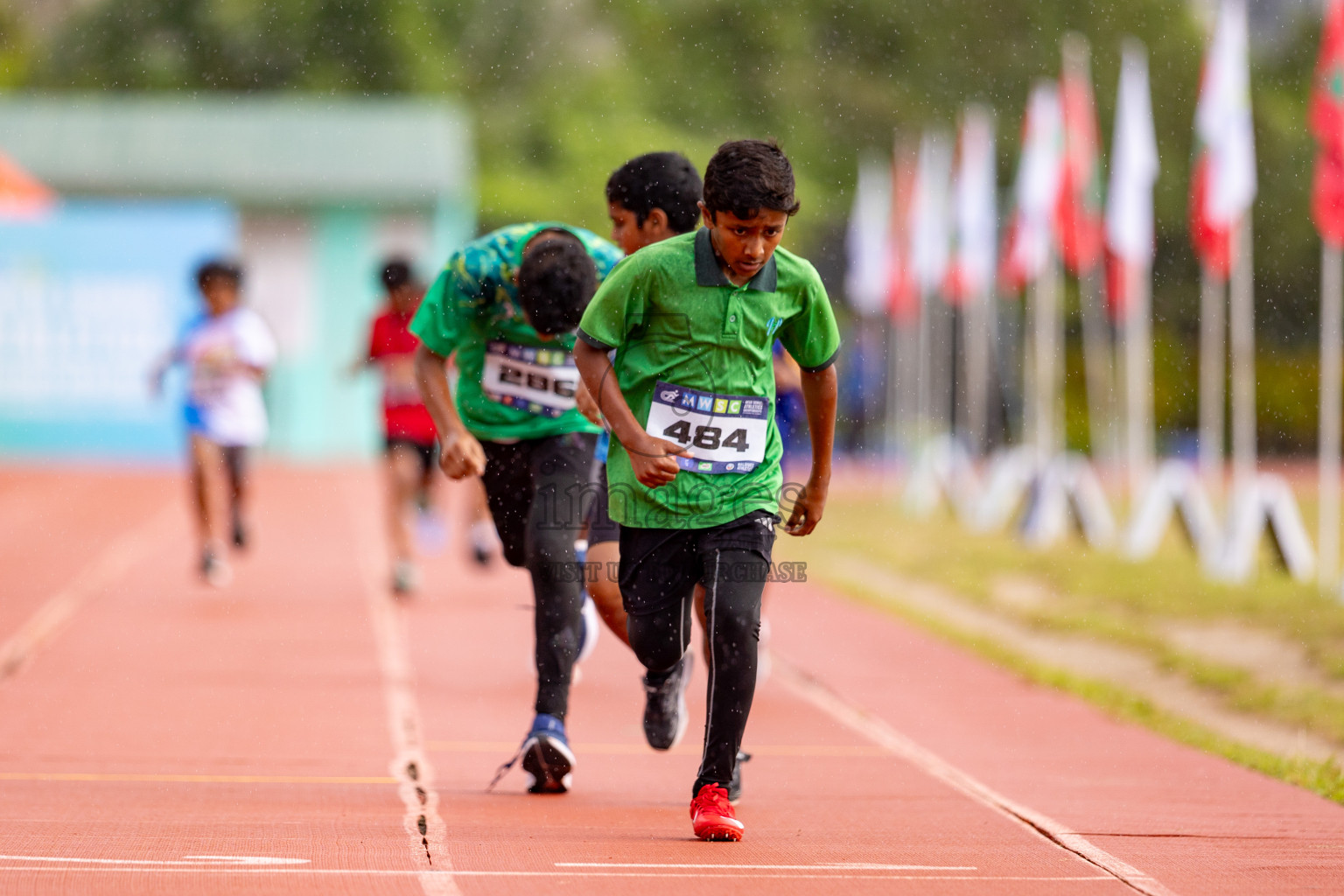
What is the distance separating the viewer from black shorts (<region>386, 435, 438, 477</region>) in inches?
506

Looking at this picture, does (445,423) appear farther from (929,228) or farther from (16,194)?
(929,228)

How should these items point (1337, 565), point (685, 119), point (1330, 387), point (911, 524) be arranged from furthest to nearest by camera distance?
point (685, 119) < point (911, 524) < point (1337, 565) < point (1330, 387)

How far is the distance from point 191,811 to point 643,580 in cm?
152

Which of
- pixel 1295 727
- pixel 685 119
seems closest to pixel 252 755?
pixel 1295 727

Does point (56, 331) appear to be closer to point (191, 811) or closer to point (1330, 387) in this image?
point (1330, 387)

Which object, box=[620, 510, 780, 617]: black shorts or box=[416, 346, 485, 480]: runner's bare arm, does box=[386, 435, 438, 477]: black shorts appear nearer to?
box=[416, 346, 485, 480]: runner's bare arm

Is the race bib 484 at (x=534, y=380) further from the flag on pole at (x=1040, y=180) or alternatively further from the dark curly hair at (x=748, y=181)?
the flag on pole at (x=1040, y=180)

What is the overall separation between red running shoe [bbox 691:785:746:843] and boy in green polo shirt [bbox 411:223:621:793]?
89 centimetres

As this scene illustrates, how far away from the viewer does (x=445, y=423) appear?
6477 mm

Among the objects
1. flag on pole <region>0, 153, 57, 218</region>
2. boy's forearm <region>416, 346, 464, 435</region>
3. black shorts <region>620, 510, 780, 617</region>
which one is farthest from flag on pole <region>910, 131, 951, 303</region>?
black shorts <region>620, 510, 780, 617</region>

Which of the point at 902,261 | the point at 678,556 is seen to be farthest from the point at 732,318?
the point at 902,261

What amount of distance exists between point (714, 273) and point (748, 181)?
0.99 feet

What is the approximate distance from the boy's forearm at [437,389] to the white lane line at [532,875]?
6.10 feet

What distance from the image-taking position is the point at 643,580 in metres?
5.54
